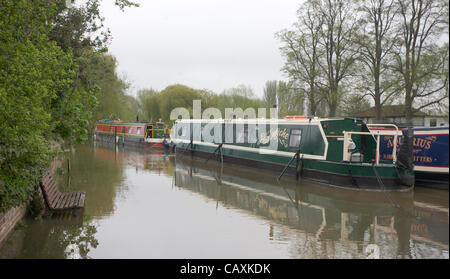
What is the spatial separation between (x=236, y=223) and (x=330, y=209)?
2.83 meters

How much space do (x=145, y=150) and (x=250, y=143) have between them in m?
13.0

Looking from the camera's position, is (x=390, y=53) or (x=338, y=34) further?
(x=338, y=34)

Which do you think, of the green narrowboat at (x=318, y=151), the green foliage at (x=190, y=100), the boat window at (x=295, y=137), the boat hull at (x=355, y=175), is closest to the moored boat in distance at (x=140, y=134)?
the green narrowboat at (x=318, y=151)

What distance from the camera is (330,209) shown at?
30.2 ft

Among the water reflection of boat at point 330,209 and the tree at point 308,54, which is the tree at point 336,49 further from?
the water reflection of boat at point 330,209

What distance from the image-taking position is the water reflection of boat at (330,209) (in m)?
6.92

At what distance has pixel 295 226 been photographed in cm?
767

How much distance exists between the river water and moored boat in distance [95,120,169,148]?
1441 centimetres

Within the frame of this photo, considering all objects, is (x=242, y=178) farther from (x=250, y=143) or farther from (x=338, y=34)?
(x=338, y=34)

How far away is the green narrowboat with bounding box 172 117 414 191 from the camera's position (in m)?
10.8

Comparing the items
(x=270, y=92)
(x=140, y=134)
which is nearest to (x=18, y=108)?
(x=140, y=134)

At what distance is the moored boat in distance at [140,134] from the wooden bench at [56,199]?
1753 cm

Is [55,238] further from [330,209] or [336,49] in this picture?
[336,49]
